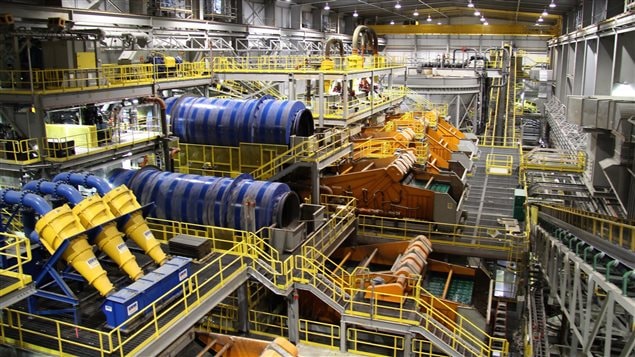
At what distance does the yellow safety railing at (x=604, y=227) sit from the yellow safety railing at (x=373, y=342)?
17.1 ft

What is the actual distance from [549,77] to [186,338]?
45370mm

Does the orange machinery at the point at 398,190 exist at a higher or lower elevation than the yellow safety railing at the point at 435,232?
higher

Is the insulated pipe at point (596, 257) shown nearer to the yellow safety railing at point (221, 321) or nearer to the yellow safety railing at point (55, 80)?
the yellow safety railing at point (221, 321)

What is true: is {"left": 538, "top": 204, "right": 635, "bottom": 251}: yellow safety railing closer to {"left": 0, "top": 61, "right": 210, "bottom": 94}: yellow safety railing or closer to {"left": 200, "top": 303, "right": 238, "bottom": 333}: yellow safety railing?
{"left": 200, "top": 303, "right": 238, "bottom": 333}: yellow safety railing

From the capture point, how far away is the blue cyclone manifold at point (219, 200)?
14445mm

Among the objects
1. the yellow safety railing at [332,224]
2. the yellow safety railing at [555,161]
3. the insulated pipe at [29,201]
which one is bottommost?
the yellow safety railing at [332,224]

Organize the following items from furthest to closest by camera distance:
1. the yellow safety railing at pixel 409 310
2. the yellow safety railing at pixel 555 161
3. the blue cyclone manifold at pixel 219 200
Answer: the yellow safety railing at pixel 555 161
the blue cyclone manifold at pixel 219 200
the yellow safety railing at pixel 409 310

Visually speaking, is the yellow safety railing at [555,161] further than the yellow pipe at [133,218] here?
Yes

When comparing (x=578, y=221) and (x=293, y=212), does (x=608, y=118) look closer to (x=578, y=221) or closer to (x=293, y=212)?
(x=578, y=221)

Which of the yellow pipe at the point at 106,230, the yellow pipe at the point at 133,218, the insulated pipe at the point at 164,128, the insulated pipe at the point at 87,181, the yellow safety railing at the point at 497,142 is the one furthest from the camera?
the yellow safety railing at the point at 497,142

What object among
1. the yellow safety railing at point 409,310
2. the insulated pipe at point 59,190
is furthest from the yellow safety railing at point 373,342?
the insulated pipe at point 59,190

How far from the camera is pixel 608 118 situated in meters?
14.8

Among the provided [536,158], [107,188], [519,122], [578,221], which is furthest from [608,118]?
[519,122]

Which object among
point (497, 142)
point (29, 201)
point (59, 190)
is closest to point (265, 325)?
point (59, 190)
